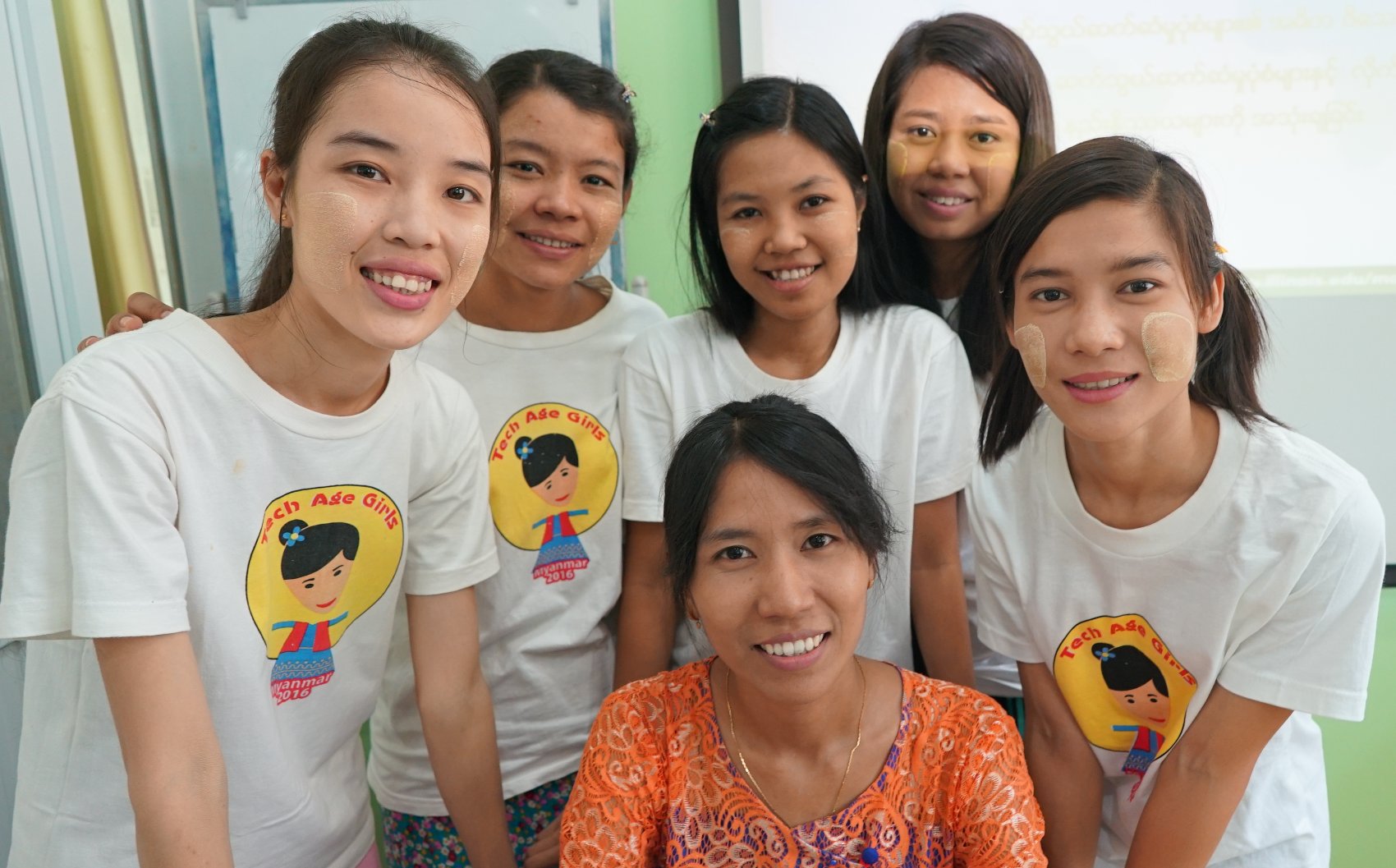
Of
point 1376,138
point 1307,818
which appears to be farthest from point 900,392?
point 1376,138

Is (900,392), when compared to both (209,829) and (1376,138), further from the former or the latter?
(1376,138)

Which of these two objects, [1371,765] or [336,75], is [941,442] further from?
[1371,765]

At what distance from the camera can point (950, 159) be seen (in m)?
1.55

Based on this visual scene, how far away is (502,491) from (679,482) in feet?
1.27

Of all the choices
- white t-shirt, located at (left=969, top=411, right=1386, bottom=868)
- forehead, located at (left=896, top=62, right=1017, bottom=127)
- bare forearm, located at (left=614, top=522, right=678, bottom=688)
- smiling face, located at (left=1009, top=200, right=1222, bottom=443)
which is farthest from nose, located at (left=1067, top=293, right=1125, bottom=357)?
bare forearm, located at (left=614, top=522, right=678, bottom=688)

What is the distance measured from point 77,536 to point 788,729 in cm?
81

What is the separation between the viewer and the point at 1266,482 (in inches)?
46.4

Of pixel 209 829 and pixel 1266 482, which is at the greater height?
pixel 1266 482

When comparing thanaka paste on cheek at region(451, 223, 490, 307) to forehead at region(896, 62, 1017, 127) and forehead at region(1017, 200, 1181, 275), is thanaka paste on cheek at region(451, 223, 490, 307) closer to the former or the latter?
forehead at region(1017, 200, 1181, 275)

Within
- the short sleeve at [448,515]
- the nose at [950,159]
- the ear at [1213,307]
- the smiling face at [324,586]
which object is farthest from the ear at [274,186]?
the ear at [1213,307]

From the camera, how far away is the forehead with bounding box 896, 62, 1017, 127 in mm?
1575

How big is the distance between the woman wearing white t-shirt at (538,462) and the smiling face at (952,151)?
48 centimetres

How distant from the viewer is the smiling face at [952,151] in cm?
157

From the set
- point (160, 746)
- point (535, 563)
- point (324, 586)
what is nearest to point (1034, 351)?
point (535, 563)
